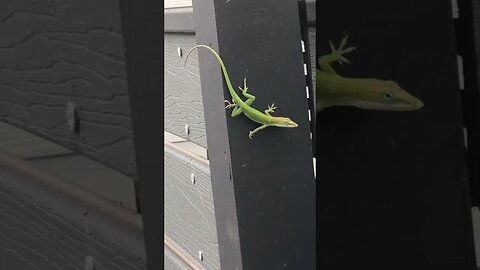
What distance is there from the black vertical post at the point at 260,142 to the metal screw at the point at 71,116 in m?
1.03

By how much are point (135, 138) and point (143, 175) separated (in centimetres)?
2

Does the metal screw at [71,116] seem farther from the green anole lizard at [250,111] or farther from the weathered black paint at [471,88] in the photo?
the green anole lizard at [250,111]

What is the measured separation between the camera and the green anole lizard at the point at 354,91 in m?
0.30

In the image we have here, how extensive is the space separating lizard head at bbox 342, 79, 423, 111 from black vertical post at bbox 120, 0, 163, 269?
0.11 meters

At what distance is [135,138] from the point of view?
13.4 inches

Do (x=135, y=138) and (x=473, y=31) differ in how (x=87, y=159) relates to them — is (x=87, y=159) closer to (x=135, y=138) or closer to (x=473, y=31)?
(x=135, y=138)

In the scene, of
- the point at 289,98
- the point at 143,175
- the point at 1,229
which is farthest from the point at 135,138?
the point at 289,98

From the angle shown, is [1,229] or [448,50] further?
[1,229]

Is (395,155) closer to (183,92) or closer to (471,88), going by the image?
(471,88)

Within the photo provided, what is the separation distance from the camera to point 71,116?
17.4 inches

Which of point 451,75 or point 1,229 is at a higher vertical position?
point 451,75

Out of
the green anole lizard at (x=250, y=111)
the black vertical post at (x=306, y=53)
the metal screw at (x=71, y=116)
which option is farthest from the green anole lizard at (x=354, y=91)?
the black vertical post at (x=306, y=53)

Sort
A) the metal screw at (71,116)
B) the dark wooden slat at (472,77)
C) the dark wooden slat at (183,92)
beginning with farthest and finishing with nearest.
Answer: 1. the dark wooden slat at (183,92)
2. the metal screw at (71,116)
3. the dark wooden slat at (472,77)

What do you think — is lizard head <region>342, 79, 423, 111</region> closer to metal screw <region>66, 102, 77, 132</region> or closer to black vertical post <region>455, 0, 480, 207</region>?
black vertical post <region>455, 0, 480, 207</region>
